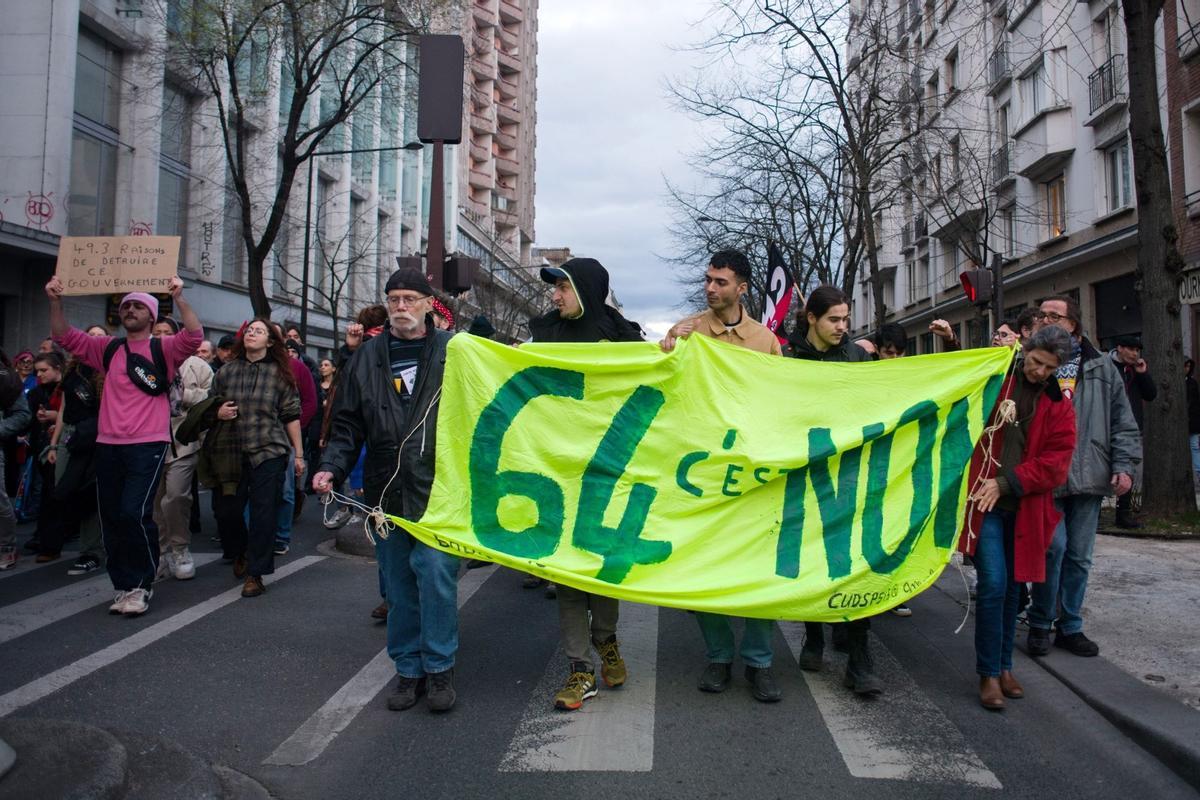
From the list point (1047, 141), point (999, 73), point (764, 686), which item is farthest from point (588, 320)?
point (999, 73)

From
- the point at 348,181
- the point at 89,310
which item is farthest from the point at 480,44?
the point at 89,310

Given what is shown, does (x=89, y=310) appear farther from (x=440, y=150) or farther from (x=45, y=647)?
(x=45, y=647)

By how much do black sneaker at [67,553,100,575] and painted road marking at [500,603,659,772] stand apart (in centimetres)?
430

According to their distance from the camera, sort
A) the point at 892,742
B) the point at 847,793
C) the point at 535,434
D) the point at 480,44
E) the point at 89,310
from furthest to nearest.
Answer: the point at 480,44, the point at 89,310, the point at 535,434, the point at 892,742, the point at 847,793

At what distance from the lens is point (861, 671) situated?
14.9 feet

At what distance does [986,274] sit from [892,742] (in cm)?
1096

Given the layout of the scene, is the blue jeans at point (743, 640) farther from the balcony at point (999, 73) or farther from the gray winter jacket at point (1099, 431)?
the balcony at point (999, 73)

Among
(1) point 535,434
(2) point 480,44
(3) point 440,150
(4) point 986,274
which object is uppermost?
(2) point 480,44

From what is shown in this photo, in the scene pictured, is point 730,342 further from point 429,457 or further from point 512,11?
point 512,11

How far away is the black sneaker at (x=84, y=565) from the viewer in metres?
7.24

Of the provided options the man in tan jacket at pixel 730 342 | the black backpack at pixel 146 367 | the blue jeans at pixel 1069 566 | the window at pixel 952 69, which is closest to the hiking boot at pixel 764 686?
the man in tan jacket at pixel 730 342

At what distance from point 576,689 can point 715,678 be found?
0.70 m

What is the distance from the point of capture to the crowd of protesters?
4.41 meters

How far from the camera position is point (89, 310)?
20734 mm
